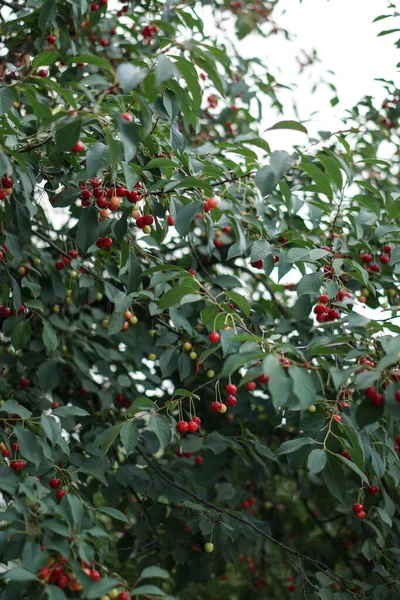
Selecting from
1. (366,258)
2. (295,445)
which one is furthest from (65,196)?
(366,258)

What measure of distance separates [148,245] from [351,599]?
1593 millimetres

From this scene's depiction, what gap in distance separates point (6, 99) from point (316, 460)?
4.59 ft

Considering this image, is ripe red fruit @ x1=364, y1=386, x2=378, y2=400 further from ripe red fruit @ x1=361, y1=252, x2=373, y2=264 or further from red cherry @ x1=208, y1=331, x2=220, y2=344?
ripe red fruit @ x1=361, y1=252, x2=373, y2=264

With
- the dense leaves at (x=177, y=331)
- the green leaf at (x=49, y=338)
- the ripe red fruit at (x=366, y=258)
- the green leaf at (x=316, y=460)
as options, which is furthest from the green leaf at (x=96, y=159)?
the ripe red fruit at (x=366, y=258)

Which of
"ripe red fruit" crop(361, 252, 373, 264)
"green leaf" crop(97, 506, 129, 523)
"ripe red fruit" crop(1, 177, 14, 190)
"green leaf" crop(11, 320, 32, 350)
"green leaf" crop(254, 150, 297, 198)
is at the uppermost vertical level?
"ripe red fruit" crop(1, 177, 14, 190)

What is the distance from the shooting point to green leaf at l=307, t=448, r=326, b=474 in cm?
202

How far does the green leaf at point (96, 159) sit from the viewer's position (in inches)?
72.3

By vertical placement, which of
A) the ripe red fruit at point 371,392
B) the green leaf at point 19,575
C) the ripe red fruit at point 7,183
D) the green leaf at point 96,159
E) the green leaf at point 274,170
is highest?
the ripe red fruit at point 7,183

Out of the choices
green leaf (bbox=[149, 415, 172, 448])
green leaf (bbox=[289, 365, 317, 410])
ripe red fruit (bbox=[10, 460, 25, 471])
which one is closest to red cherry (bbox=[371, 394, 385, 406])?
green leaf (bbox=[289, 365, 317, 410])

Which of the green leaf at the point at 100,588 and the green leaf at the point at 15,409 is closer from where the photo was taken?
the green leaf at the point at 100,588

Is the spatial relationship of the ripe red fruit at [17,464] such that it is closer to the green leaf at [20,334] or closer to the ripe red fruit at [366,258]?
the green leaf at [20,334]

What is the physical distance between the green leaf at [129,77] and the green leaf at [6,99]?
0.40 meters

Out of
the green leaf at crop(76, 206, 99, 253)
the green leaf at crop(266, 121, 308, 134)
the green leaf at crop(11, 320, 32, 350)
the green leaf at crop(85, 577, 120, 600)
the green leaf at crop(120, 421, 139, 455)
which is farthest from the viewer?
the green leaf at crop(11, 320, 32, 350)

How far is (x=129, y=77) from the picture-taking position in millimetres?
1625
